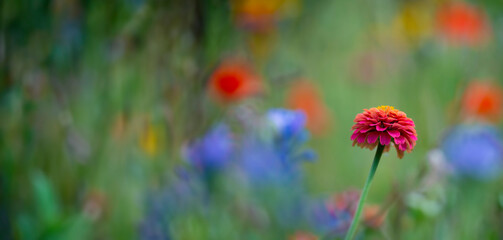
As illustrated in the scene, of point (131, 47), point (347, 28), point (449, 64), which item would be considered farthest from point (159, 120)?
point (347, 28)

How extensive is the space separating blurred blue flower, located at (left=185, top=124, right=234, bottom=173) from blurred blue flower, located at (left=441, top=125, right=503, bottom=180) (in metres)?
0.32

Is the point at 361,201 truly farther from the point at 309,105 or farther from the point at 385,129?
the point at 309,105

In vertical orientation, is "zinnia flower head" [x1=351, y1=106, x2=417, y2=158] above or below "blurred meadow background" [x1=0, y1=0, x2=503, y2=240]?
below

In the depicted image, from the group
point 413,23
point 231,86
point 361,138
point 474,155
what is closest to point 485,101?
point 413,23

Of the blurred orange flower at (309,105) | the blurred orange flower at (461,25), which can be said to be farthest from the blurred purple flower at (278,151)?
the blurred orange flower at (461,25)

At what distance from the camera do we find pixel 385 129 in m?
0.37

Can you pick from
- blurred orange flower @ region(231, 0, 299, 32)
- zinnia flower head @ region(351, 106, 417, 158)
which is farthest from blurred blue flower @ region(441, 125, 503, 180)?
blurred orange flower @ region(231, 0, 299, 32)

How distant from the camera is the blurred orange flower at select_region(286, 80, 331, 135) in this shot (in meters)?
1.35

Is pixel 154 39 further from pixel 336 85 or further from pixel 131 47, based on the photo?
pixel 336 85

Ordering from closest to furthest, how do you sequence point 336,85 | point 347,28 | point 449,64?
point 449,64, point 336,85, point 347,28

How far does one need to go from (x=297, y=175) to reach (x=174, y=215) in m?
0.19

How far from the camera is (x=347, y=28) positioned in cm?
185

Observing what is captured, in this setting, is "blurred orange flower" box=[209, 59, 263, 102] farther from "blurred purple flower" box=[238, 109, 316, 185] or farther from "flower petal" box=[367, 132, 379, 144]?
"flower petal" box=[367, 132, 379, 144]

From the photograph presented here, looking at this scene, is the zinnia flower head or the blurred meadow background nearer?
the zinnia flower head
